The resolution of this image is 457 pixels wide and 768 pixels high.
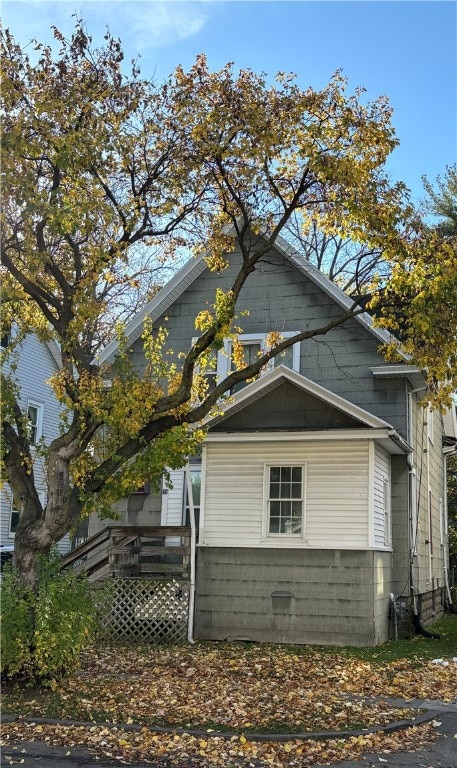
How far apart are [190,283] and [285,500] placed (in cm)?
583

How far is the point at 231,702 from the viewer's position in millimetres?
8789

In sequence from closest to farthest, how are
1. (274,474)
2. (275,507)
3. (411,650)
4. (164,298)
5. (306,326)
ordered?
(411,650), (275,507), (274,474), (306,326), (164,298)

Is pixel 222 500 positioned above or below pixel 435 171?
below

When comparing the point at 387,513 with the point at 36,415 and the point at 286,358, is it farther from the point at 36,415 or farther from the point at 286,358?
the point at 36,415

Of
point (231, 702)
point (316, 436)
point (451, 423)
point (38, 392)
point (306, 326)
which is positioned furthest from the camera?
point (38, 392)

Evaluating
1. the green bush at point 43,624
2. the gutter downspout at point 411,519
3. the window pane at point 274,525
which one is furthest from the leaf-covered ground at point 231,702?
the gutter downspout at point 411,519

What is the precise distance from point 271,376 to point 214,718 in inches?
292

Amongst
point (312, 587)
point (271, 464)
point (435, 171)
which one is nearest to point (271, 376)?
point (271, 464)

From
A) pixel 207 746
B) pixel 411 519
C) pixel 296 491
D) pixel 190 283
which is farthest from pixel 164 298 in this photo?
pixel 207 746

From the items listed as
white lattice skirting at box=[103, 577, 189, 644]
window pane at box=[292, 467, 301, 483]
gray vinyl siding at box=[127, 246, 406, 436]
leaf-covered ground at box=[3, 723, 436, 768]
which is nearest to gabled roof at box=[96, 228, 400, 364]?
gray vinyl siding at box=[127, 246, 406, 436]

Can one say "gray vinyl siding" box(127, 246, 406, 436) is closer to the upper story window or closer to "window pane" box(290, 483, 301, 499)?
the upper story window

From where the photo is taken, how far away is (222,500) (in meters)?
14.5

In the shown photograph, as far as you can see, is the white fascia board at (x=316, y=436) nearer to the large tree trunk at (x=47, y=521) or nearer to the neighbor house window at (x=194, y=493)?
the neighbor house window at (x=194, y=493)

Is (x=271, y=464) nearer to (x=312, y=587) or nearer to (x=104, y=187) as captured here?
(x=312, y=587)
